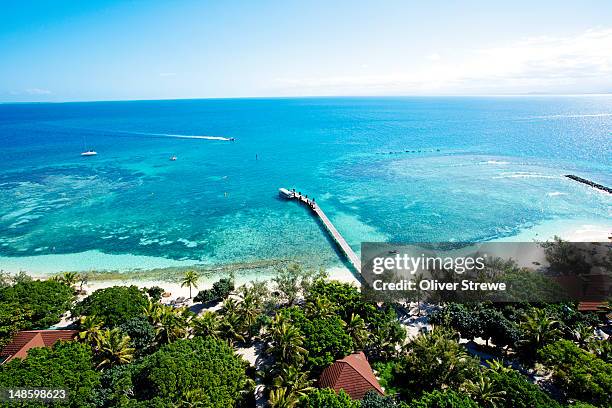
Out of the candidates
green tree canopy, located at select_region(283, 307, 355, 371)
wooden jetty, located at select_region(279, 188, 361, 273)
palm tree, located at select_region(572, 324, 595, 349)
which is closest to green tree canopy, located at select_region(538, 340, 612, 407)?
palm tree, located at select_region(572, 324, 595, 349)

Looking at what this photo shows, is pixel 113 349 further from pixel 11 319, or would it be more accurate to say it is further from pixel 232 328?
pixel 11 319

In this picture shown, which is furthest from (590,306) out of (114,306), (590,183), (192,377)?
(590,183)

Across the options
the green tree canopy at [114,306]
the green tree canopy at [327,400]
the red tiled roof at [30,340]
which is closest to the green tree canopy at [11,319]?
the red tiled roof at [30,340]

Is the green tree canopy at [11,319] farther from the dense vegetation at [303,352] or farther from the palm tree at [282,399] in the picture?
the palm tree at [282,399]

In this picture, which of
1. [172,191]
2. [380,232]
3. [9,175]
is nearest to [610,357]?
[380,232]

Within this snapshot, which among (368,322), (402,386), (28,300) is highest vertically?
(28,300)

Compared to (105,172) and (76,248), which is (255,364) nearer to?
(76,248)

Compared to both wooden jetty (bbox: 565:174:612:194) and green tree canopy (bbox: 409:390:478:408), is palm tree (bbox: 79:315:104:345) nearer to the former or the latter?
green tree canopy (bbox: 409:390:478:408)
